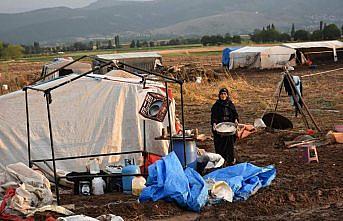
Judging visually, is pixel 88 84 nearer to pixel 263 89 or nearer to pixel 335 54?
pixel 263 89

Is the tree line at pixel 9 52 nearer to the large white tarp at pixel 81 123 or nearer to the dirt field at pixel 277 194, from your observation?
the dirt field at pixel 277 194

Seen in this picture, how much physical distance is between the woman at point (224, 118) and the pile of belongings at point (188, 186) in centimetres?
151

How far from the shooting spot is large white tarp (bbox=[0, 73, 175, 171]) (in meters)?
9.41

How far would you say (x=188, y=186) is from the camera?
725cm

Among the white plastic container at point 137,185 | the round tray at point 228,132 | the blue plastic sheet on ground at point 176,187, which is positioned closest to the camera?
the blue plastic sheet on ground at point 176,187

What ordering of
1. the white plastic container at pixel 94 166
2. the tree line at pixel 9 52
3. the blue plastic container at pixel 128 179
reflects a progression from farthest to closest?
→ the tree line at pixel 9 52
the white plastic container at pixel 94 166
the blue plastic container at pixel 128 179

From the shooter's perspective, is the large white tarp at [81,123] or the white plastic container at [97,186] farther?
the large white tarp at [81,123]

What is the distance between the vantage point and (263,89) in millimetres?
22469

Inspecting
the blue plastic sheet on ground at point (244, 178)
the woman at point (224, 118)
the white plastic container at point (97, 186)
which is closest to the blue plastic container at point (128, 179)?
the white plastic container at point (97, 186)

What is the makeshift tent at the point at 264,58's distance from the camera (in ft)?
115

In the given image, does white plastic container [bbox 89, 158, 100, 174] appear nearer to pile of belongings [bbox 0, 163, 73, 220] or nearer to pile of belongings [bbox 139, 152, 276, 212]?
pile of belongings [bbox 0, 163, 73, 220]

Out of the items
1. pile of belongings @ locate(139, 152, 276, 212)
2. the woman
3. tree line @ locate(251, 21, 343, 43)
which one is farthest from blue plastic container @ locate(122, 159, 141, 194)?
tree line @ locate(251, 21, 343, 43)

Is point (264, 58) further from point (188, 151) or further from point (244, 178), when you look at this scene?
point (244, 178)

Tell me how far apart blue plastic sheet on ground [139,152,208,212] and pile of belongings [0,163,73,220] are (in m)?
1.16
